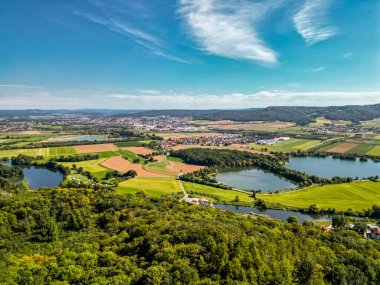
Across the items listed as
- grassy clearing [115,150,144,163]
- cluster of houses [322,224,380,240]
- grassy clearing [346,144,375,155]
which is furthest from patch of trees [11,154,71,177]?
grassy clearing [346,144,375,155]

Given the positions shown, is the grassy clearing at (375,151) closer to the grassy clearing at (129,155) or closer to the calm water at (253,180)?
the calm water at (253,180)

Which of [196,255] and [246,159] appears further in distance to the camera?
[246,159]

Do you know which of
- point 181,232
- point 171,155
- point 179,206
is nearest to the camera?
point 181,232

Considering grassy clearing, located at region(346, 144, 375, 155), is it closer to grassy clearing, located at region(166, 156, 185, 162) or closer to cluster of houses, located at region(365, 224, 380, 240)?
grassy clearing, located at region(166, 156, 185, 162)

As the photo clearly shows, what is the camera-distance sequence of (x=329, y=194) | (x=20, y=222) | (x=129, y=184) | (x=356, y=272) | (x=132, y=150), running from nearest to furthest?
(x=356, y=272), (x=20, y=222), (x=329, y=194), (x=129, y=184), (x=132, y=150)

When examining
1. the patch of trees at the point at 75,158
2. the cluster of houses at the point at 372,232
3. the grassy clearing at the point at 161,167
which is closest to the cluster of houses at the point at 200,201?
the cluster of houses at the point at 372,232

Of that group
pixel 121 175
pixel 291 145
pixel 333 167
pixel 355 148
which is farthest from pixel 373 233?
pixel 291 145

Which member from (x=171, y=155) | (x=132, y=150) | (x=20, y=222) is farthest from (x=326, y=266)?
(x=132, y=150)

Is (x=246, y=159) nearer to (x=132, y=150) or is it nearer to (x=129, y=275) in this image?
(x=132, y=150)

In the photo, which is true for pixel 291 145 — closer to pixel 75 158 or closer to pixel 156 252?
pixel 75 158
